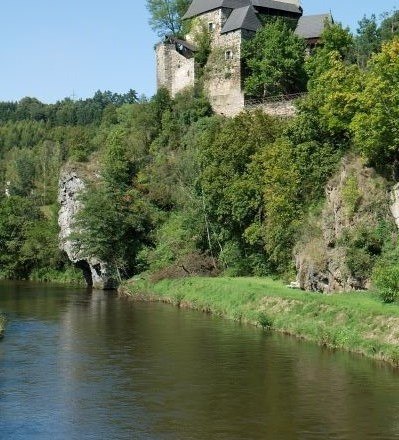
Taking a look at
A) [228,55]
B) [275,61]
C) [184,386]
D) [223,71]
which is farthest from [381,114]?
[228,55]

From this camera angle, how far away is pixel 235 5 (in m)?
82.1

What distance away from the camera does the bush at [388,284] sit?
3672 cm

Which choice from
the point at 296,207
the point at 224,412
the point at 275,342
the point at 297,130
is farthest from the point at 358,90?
the point at 224,412

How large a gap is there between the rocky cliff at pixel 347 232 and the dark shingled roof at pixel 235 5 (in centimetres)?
3948

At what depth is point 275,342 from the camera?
3781 centimetres

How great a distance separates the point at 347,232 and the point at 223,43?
135 ft

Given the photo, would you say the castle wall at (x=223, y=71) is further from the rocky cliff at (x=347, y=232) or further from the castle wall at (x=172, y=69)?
the rocky cliff at (x=347, y=232)

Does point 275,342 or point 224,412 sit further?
point 275,342

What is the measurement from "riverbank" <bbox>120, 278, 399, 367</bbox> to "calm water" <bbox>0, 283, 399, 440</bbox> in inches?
44.0

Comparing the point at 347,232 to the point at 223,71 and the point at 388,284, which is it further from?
the point at 223,71

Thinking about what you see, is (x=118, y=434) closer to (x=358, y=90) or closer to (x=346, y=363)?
(x=346, y=363)

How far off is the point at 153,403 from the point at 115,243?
156 ft

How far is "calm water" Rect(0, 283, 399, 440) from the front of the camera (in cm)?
2334

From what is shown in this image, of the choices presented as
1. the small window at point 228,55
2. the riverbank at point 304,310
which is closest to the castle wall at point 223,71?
the small window at point 228,55
